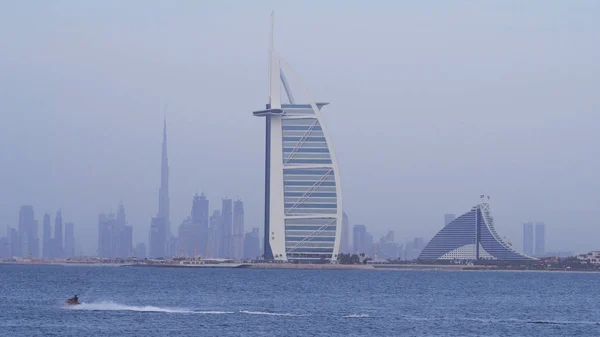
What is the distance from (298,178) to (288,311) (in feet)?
339

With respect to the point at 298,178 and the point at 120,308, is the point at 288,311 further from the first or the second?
the point at 298,178

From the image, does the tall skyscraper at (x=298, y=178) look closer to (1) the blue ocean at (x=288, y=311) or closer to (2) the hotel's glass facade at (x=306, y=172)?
(2) the hotel's glass facade at (x=306, y=172)

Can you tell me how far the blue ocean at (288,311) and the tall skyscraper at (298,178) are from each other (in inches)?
2453

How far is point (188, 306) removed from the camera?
89500 mm

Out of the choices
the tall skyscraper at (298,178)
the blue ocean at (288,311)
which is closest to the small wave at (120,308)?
the blue ocean at (288,311)

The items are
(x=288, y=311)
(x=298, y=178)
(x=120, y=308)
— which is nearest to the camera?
(x=120, y=308)

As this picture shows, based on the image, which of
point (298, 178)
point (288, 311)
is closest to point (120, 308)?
point (288, 311)

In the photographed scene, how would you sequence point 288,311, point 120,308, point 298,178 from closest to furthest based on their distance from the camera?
point 120,308
point 288,311
point 298,178

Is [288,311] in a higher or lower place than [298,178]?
lower

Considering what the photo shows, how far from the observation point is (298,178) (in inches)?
7441

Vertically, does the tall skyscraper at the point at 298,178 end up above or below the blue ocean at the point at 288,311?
above

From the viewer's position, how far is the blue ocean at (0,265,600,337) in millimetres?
71625

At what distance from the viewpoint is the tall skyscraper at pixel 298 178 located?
187750mm

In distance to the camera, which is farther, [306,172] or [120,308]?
[306,172]
